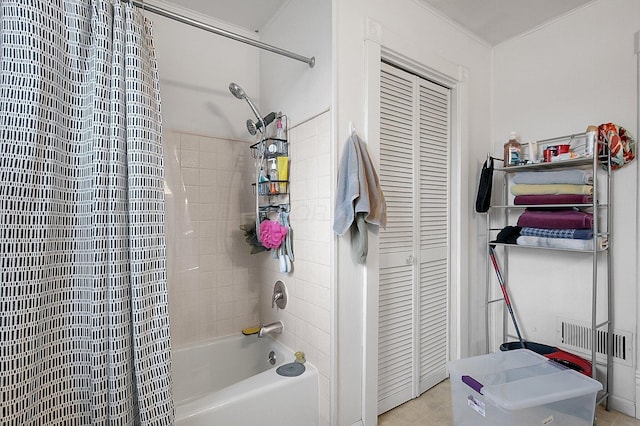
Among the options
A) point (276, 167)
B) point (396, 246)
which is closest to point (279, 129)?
point (276, 167)

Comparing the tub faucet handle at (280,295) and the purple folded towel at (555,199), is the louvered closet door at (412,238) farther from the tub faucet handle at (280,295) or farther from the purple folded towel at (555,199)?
the tub faucet handle at (280,295)

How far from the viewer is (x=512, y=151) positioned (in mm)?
2062

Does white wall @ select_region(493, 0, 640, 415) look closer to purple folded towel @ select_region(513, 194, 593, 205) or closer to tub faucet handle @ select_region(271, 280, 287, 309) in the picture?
purple folded towel @ select_region(513, 194, 593, 205)

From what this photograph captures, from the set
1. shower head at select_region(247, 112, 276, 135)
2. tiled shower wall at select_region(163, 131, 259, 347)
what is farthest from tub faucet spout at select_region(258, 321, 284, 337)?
shower head at select_region(247, 112, 276, 135)

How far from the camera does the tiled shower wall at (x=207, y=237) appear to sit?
1936mm

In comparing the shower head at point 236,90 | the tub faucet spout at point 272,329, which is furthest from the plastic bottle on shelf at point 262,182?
the tub faucet spout at point 272,329

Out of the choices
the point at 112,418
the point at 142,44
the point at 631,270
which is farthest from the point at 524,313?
the point at 142,44

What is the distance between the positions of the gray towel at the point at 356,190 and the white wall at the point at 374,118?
77 millimetres

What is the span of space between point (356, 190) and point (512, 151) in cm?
137

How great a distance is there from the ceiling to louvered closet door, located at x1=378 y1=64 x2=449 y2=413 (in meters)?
0.48

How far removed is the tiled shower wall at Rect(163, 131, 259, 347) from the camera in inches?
76.2

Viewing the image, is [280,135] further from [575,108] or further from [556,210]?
[575,108]

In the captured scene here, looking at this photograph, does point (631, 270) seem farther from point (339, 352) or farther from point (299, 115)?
point (299, 115)

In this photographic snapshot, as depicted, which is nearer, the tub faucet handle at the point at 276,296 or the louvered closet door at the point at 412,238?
the louvered closet door at the point at 412,238
